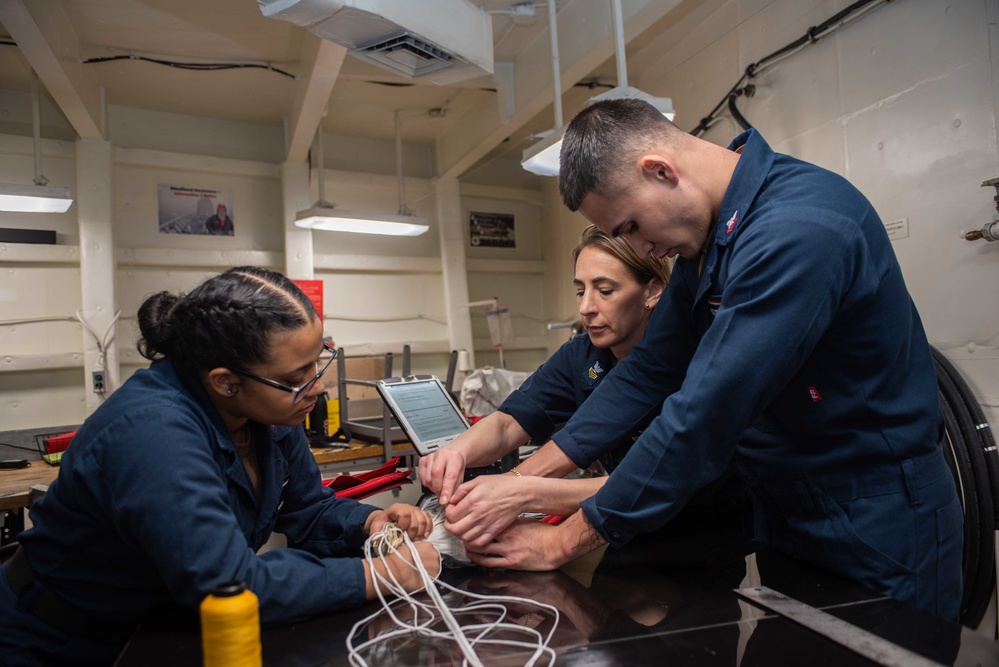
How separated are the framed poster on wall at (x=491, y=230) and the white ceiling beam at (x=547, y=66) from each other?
1.81 feet

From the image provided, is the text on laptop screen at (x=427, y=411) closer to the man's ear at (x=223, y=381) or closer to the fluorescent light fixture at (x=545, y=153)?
the man's ear at (x=223, y=381)

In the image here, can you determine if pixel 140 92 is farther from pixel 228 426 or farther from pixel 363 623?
pixel 363 623

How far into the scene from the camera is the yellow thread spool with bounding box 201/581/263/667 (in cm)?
59

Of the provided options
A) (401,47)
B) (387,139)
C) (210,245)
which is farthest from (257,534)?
(387,139)

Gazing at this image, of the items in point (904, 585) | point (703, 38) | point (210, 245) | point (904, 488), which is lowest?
point (904, 585)

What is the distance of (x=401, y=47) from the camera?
224cm

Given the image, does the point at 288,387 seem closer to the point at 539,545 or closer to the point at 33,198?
the point at 539,545

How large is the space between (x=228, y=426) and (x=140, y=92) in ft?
14.0

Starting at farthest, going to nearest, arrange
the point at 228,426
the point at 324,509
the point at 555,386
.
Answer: the point at 555,386 → the point at 324,509 → the point at 228,426

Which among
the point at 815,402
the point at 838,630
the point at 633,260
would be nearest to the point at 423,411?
the point at 633,260

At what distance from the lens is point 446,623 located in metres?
0.85

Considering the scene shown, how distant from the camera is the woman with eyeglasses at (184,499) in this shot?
35.0 inches

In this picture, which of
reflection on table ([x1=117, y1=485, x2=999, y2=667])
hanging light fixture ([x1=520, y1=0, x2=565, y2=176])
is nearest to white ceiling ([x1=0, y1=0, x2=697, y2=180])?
hanging light fixture ([x1=520, y1=0, x2=565, y2=176])

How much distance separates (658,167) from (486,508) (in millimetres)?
685
